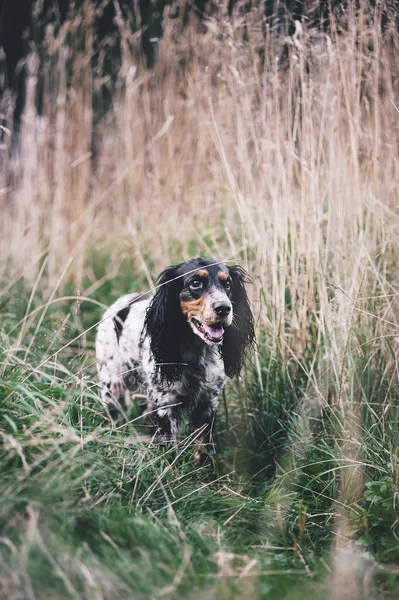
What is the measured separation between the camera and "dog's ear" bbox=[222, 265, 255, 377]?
9.78 feet

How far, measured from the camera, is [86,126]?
16.2 ft

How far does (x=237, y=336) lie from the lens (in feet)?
9.83

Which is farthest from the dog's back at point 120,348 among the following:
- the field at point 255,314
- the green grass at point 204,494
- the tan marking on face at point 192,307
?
the tan marking on face at point 192,307

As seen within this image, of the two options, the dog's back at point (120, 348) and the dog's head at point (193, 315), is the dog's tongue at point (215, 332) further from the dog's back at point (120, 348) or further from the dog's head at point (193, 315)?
the dog's back at point (120, 348)

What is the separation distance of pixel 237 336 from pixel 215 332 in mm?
283

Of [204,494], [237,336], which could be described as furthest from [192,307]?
[204,494]

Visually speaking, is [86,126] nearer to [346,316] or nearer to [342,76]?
[342,76]

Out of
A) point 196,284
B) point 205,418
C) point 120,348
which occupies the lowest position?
A: point 205,418

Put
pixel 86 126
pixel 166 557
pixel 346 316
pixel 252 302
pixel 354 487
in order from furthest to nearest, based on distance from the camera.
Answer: pixel 86 126 < pixel 252 302 < pixel 346 316 < pixel 354 487 < pixel 166 557

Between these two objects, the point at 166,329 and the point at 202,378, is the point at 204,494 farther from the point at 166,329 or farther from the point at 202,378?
the point at 166,329

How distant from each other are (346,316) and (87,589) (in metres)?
1.71

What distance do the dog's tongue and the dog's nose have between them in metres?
0.08

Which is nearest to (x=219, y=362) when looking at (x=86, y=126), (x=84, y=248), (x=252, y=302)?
(x=252, y=302)

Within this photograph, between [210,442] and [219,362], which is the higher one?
[219,362]
